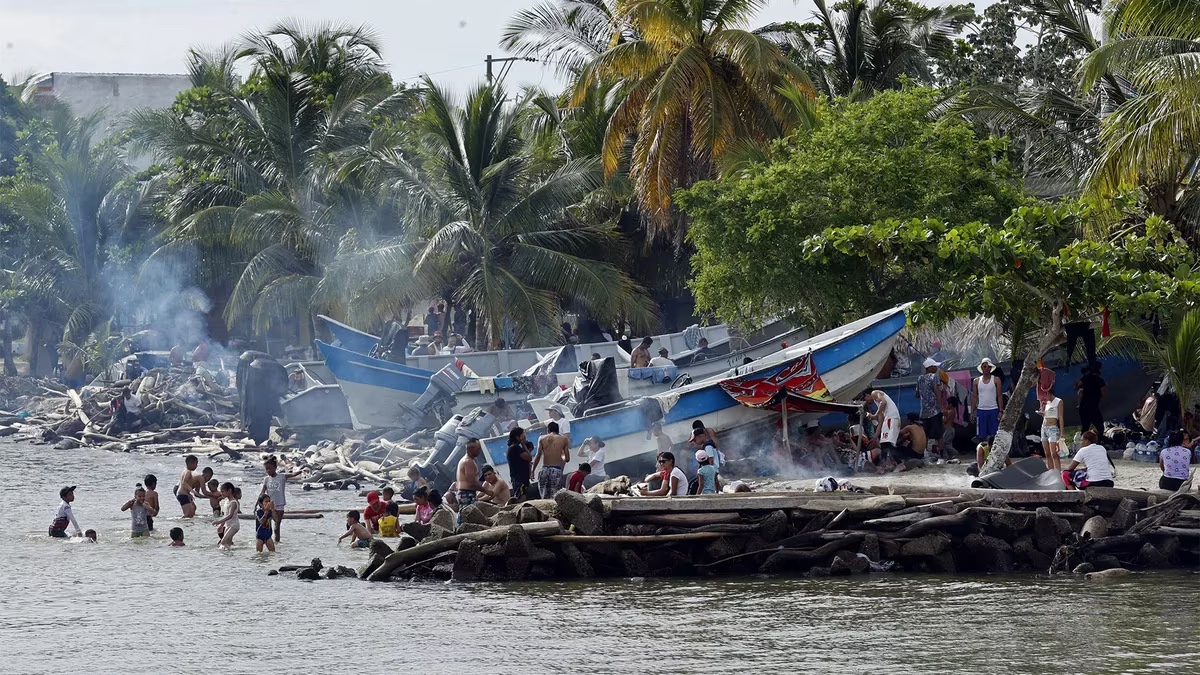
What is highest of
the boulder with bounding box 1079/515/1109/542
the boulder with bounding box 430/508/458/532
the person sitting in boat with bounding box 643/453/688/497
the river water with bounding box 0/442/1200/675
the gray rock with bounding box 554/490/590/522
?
the person sitting in boat with bounding box 643/453/688/497

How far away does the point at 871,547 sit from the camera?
1658 centimetres

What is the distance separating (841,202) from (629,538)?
36.0 ft

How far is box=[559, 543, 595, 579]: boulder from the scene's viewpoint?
651 inches

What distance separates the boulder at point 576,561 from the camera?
16531 millimetres

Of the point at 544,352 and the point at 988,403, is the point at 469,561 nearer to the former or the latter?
the point at 988,403

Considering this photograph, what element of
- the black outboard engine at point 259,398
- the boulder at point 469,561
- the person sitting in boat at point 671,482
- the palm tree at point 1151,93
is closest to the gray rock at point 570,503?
the boulder at point 469,561

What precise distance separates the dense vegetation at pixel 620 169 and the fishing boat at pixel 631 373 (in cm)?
125

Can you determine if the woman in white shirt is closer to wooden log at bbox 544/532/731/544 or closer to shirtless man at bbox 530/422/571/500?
wooden log at bbox 544/532/731/544

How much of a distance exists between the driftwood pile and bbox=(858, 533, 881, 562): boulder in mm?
11

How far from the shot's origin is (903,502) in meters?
16.6

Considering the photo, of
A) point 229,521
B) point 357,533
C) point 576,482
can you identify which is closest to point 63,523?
point 229,521

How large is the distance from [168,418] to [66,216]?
13552mm

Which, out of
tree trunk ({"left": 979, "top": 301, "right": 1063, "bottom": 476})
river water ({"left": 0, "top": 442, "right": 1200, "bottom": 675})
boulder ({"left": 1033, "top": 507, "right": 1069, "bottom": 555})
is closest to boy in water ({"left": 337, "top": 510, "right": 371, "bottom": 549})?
river water ({"left": 0, "top": 442, "right": 1200, "bottom": 675})

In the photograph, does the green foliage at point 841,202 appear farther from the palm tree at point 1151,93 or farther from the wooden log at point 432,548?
the wooden log at point 432,548
